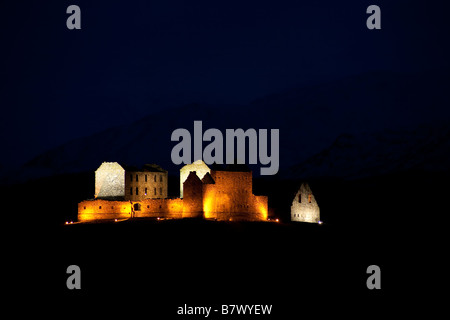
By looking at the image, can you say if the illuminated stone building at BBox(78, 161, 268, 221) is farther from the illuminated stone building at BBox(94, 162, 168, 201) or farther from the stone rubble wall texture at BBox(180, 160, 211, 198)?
the stone rubble wall texture at BBox(180, 160, 211, 198)

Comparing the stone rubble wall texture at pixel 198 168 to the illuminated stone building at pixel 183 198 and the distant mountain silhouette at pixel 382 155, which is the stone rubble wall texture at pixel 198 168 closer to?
the illuminated stone building at pixel 183 198

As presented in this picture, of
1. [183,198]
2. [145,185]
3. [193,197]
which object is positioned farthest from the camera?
[145,185]

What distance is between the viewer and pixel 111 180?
60031 mm

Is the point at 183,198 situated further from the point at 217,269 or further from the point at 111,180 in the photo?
the point at 217,269

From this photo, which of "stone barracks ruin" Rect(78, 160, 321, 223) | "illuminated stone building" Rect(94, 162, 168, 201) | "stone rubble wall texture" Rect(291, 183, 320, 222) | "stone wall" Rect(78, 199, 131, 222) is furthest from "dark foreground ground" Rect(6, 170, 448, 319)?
"illuminated stone building" Rect(94, 162, 168, 201)

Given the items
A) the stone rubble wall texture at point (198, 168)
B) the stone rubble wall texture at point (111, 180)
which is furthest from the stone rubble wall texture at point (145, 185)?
the stone rubble wall texture at point (198, 168)

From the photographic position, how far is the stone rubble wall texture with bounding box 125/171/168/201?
59.4 metres

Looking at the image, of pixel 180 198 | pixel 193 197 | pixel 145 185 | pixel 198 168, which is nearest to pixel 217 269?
pixel 193 197

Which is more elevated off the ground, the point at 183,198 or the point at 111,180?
the point at 111,180

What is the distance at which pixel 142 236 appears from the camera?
51562mm

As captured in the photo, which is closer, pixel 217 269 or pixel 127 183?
pixel 217 269

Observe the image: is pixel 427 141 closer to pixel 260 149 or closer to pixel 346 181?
pixel 346 181

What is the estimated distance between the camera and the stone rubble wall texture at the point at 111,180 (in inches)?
2346

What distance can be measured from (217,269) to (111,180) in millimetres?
19358
